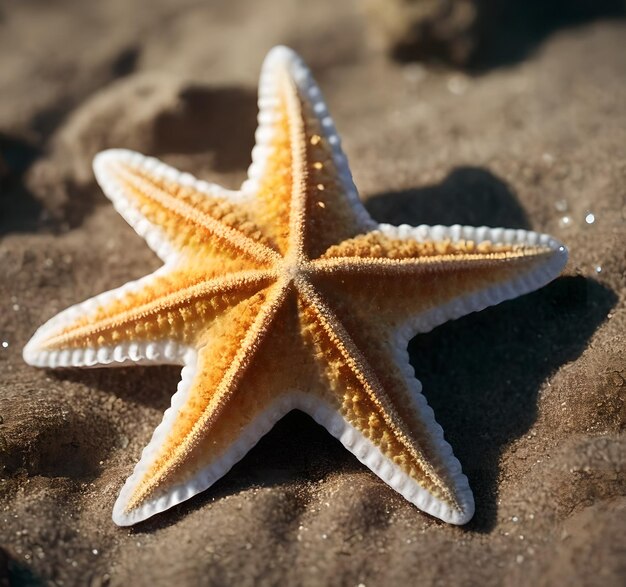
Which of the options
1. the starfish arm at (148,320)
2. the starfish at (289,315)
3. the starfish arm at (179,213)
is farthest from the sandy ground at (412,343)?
the starfish arm at (179,213)

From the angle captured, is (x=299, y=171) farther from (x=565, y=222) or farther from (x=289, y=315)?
(x=565, y=222)

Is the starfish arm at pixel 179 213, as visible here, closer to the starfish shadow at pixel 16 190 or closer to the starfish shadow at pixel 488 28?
the starfish shadow at pixel 16 190

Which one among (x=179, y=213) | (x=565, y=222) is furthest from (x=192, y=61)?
(x=565, y=222)

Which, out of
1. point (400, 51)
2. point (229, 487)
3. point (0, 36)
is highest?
point (0, 36)

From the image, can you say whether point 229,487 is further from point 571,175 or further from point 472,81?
point 472,81

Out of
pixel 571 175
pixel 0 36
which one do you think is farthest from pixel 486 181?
pixel 0 36

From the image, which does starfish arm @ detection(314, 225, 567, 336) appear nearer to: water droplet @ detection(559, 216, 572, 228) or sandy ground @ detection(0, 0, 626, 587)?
sandy ground @ detection(0, 0, 626, 587)
